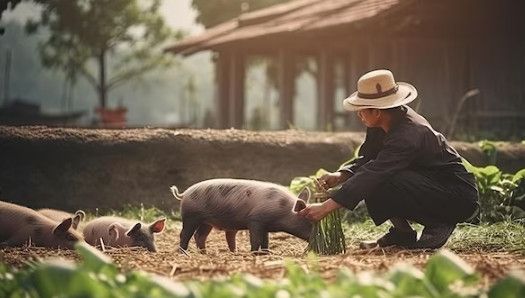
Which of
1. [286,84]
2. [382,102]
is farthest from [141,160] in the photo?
[286,84]

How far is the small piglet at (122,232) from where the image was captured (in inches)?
231

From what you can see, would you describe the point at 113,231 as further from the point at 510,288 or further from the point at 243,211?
the point at 510,288

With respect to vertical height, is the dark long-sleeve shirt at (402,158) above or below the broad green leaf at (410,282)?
above

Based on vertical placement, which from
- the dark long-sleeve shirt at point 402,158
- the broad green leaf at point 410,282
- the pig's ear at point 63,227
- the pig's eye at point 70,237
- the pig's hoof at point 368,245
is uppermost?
the dark long-sleeve shirt at point 402,158

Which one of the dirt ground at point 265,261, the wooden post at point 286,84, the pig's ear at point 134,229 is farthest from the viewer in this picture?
the wooden post at point 286,84

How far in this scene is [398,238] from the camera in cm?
557

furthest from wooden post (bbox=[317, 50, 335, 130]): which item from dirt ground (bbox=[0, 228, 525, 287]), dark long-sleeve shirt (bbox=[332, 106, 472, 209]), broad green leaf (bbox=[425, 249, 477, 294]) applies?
broad green leaf (bbox=[425, 249, 477, 294])

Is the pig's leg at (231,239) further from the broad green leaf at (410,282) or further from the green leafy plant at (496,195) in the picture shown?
the broad green leaf at (410,282)

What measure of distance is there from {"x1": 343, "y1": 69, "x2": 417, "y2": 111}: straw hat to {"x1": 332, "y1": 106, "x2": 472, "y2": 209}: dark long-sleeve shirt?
0.50 ft

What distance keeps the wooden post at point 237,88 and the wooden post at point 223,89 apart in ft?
2.44

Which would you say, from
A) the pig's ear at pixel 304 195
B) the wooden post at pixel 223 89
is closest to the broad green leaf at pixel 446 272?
the pig's ear at pixel 304 195

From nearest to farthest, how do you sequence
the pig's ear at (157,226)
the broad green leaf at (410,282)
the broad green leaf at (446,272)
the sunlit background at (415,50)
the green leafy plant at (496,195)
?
1. the broad green leaf at (410,282)
2. the broad green leaf at (446,272)
3. the pig's ear at (157,226)
4. the green leafy plant at (496,195)
5. the sunlit background at (415,50)

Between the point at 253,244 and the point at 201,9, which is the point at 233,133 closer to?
the point at 253,244

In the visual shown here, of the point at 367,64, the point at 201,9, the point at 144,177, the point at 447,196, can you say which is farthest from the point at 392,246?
the point at 201,9
